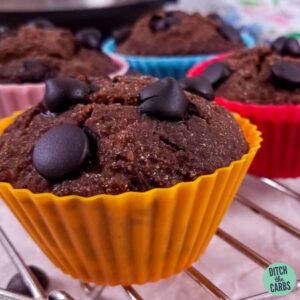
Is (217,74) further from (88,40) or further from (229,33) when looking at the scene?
(229,33)

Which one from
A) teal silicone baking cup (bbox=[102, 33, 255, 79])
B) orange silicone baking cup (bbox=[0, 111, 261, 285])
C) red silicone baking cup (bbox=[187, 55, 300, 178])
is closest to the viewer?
orange silicone baking cup (bbox=[0, 111, 261, 285])

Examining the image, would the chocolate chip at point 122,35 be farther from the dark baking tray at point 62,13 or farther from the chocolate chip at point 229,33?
the chocolate chip at point 229,33

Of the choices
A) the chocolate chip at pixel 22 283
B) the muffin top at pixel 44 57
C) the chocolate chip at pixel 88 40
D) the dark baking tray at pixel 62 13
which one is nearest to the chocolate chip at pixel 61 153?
the chocolate chip at pixel 22 283

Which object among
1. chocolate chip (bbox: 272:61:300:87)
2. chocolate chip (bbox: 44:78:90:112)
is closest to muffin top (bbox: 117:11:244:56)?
chocolate chip (bbox: 272:61:300:87)

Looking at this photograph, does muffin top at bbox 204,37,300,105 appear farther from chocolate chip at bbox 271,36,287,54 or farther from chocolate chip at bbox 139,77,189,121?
Answer: chocolate chip at bbox 139,77,189,121

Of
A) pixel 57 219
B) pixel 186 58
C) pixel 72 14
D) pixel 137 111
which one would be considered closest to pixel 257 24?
pixel 186 58

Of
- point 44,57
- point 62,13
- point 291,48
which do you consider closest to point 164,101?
point 291,48
